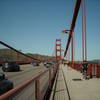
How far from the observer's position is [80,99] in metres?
6.25

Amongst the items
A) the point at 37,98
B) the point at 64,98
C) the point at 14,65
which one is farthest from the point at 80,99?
the point at 14,65

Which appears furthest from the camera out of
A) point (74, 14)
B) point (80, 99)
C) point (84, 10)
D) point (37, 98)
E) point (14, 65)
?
point (74, 14)

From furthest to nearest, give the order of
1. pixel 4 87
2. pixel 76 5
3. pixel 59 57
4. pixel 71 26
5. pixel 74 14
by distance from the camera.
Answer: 1. pixel 59 57
2. pixel 71 26
3. pixel 74 14
4. pixel 76 5
5. pixel 4 87

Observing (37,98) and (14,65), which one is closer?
(37,98)

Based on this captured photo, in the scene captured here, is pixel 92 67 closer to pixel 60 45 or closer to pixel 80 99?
pixel 80 99

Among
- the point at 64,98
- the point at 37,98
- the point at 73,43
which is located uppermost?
the point at 73,43

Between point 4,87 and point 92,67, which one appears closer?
point 4,87

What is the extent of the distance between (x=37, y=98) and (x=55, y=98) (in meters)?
2.07

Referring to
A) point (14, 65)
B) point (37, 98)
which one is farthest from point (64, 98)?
point (14, 65)

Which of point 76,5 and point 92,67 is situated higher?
point 76,5

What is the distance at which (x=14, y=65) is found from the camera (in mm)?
25969

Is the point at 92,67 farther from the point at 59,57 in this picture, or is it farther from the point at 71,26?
the point at 59,57

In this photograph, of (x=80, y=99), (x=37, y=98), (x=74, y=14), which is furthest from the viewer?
(x=74, y=14)

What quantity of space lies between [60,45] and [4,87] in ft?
306
